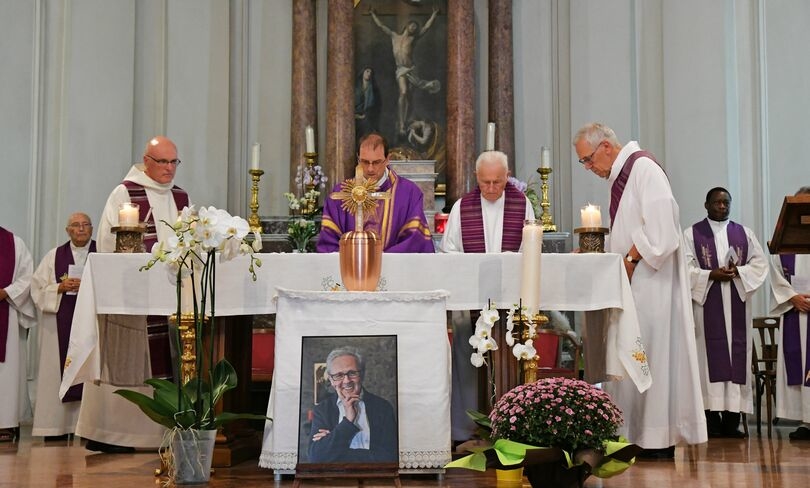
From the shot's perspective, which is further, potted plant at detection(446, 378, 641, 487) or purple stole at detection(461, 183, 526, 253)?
purple stole at detection(461, 183, 526, 253)

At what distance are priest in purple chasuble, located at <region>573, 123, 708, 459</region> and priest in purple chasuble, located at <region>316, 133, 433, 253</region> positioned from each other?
1201 mm

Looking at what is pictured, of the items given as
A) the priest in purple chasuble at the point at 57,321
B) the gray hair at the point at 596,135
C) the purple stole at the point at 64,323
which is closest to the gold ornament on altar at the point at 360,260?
the gray hair at the point at 596,135

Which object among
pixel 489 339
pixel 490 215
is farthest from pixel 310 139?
pixel 489 339

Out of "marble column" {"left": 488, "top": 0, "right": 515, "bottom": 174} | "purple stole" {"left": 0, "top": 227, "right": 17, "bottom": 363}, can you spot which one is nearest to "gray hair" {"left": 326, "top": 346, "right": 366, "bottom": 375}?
"purple stole" {"left": 0, "top": 227, "right": 17, "bottom": 363}

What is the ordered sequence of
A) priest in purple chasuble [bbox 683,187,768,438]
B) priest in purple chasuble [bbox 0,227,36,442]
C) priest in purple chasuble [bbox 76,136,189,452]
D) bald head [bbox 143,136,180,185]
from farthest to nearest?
priest in purple chasuble [bbox 0,227,36,442] → priest in purple chasuble [bbox 683,187,768,438] → bald head [bbox 143,136,180,185] → priest in purple chasuble [bbox 76,136,189,452]

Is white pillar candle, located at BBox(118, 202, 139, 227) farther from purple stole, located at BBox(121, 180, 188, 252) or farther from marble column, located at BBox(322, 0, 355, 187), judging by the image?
marble column, located at BBox(322, 0, 355, 187)

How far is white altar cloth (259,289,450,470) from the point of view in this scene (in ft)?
14.6

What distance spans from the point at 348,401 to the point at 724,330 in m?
4.13

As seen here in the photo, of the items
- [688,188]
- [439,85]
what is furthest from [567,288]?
[439,85]

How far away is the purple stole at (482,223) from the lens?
6250 mm

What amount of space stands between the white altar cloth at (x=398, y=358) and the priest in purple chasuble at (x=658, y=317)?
1.51m

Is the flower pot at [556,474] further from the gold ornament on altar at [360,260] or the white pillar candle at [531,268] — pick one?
the gold ornament on altar at [360,260]

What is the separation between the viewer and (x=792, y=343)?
293 inches

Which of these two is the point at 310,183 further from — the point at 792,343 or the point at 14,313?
the point at 792,343
